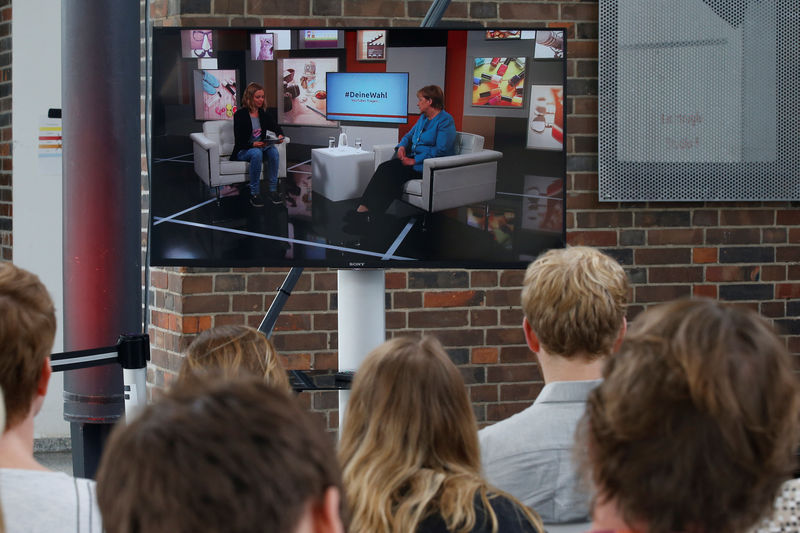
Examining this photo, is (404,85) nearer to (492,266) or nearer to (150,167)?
(492,266)

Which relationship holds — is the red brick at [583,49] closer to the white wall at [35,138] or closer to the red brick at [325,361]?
the red brick at [325,361]

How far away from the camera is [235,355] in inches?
79.8

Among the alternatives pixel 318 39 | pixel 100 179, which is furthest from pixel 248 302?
pixel 100 179

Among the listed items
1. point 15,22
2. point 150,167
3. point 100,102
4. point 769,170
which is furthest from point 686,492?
point 15,22

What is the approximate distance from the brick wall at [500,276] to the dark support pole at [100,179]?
5.16ft

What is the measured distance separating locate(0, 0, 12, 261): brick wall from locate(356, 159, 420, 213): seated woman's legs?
3.14 m

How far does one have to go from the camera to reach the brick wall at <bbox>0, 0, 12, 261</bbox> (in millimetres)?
5223

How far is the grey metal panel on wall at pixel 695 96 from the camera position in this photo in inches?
160

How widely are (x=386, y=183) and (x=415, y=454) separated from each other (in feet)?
4.85

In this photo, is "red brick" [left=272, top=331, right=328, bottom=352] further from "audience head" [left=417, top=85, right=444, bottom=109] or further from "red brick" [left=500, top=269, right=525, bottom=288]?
"audience head" [left=417, top=85, right=444, bottom=109]

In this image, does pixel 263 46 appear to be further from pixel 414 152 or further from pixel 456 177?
pixel 456 177

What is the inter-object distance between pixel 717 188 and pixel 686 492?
3.51 meters

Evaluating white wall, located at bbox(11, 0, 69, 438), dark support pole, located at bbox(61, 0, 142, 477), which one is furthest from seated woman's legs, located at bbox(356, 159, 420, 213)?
white wall, located at bbox(11, 0, 69, 438)

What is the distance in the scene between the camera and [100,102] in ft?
7.49
